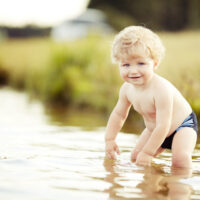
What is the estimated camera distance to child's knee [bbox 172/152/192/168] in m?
4.13

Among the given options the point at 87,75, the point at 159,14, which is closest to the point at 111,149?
the point at 87,75

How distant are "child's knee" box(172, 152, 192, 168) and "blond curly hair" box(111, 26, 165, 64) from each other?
0.79 m

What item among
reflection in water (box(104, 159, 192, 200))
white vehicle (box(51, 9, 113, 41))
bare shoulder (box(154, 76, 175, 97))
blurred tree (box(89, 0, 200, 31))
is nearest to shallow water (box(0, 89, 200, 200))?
reflection in water (box(104, 159, 192, 200))

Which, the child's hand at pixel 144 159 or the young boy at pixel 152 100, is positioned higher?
the young boy at pixel 152 100

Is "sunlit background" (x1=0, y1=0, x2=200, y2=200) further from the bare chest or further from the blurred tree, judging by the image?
the blurred tree

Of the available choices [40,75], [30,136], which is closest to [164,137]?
[30,136]

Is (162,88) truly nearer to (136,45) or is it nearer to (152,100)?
(152,100)

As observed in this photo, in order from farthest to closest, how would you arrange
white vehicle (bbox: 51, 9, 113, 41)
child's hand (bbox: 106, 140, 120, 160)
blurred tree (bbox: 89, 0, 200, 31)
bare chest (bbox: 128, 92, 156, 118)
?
blurred tree (bbox: 89, 0, 200, 31)
white vehicle (bbox: 51, 9, 113, 41)
child's hand (bbox: 106, 140, 120, 160)
bare chest (bbox: 128, 92, 156, 118)

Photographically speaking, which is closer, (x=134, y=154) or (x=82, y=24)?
(x=134, y=154)

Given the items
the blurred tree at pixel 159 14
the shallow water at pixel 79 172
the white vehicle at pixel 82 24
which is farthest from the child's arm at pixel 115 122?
the blurred tree at pixel 159 14

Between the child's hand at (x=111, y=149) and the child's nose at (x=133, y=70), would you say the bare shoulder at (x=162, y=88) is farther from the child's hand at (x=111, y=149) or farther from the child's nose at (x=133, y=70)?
the child's hand at (x=111, y=149)

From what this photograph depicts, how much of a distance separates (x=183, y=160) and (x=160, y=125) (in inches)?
13.2

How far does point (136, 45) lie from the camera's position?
4.14 metres

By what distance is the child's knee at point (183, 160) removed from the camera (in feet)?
13.6
